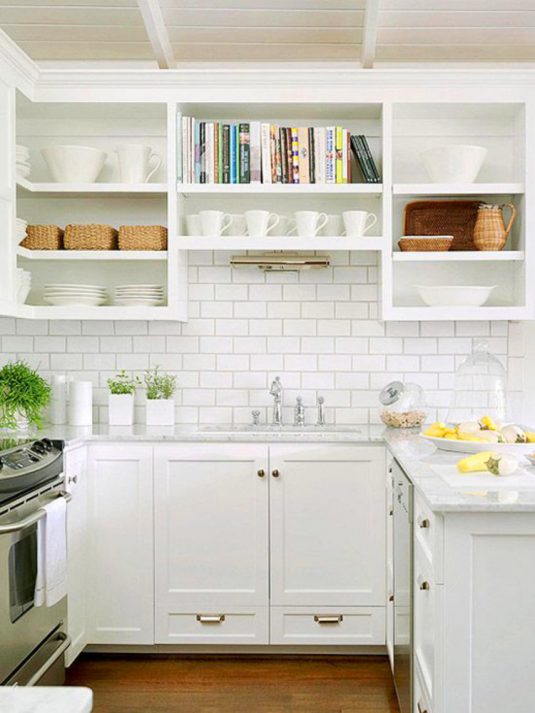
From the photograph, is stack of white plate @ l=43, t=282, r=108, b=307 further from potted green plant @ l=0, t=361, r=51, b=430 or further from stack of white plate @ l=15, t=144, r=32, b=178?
stack of white plate @ l=15, t=144, r=32, b=178

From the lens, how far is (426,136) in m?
3.66

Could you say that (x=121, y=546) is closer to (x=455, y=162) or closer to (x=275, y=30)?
(x=455, y=162)

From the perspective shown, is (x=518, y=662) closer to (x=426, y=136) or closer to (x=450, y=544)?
(x=450, y=544)

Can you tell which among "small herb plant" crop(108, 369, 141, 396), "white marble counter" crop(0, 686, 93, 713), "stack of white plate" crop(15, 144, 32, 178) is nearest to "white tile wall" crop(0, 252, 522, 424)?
"small herb plant" crop(108, 369, 141, 396)

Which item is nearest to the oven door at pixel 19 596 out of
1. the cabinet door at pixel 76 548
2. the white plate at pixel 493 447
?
the cabinet door at pixel 76 548

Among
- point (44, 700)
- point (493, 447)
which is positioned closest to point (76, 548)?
point (493, 447)

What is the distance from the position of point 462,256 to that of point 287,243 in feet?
2.63

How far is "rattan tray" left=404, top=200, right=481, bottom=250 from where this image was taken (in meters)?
3.59

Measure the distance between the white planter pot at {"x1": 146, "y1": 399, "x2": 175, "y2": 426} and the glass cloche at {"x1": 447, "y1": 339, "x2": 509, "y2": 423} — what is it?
4.44 ft

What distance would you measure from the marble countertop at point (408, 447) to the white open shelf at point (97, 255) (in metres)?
0.79

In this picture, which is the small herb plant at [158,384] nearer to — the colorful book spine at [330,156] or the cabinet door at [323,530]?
the cabinet door at [323,530]

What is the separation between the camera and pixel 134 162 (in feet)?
11.3

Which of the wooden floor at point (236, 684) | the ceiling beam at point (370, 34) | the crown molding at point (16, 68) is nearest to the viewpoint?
the wooden floor at point (236, 684)

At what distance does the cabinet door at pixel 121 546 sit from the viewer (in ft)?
10.4
